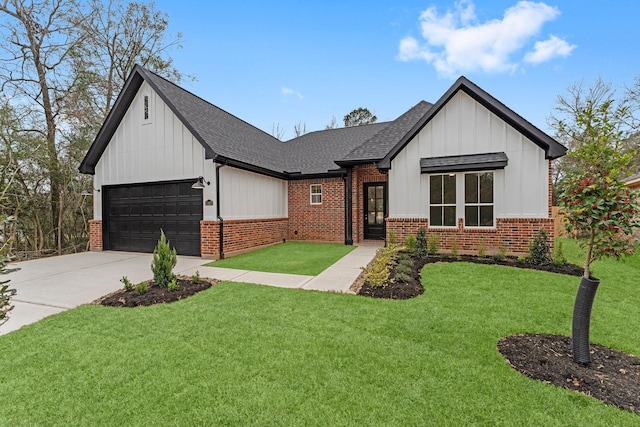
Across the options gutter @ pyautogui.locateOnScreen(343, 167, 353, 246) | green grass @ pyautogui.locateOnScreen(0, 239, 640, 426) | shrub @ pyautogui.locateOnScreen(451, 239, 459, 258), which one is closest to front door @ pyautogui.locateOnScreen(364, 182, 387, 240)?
gutter @ pyautogui.locateOnScreen(343, 167, 353, 246)

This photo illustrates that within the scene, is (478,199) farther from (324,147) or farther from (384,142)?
→ (324,147)

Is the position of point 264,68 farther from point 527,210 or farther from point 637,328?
point 637,328

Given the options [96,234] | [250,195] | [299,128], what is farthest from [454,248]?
[299,128]

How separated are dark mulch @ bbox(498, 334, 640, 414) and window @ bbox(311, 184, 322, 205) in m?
9.36

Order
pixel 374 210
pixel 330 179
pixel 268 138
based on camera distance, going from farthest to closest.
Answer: pixel 268 138, pixel 330 179, pixel 374 210

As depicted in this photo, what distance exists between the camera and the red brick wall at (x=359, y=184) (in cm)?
1104

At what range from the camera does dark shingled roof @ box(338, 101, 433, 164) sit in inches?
408

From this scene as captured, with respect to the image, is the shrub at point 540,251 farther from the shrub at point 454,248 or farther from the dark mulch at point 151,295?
the dark mulch at point 151,295

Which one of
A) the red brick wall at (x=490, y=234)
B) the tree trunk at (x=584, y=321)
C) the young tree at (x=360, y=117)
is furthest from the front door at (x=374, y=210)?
the young tree at (x=360, y=117)

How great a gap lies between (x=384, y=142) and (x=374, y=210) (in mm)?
2685

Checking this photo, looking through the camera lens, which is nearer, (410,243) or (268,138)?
(410,243)

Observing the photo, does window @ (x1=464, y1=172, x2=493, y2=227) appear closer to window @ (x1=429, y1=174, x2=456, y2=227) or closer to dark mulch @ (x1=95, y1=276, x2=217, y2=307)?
window @ (x1=429, y1=174, x2=456, y2=227)

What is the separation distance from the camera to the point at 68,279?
6.15 metres

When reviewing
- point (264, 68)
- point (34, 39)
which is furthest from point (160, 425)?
point (264, 68)
